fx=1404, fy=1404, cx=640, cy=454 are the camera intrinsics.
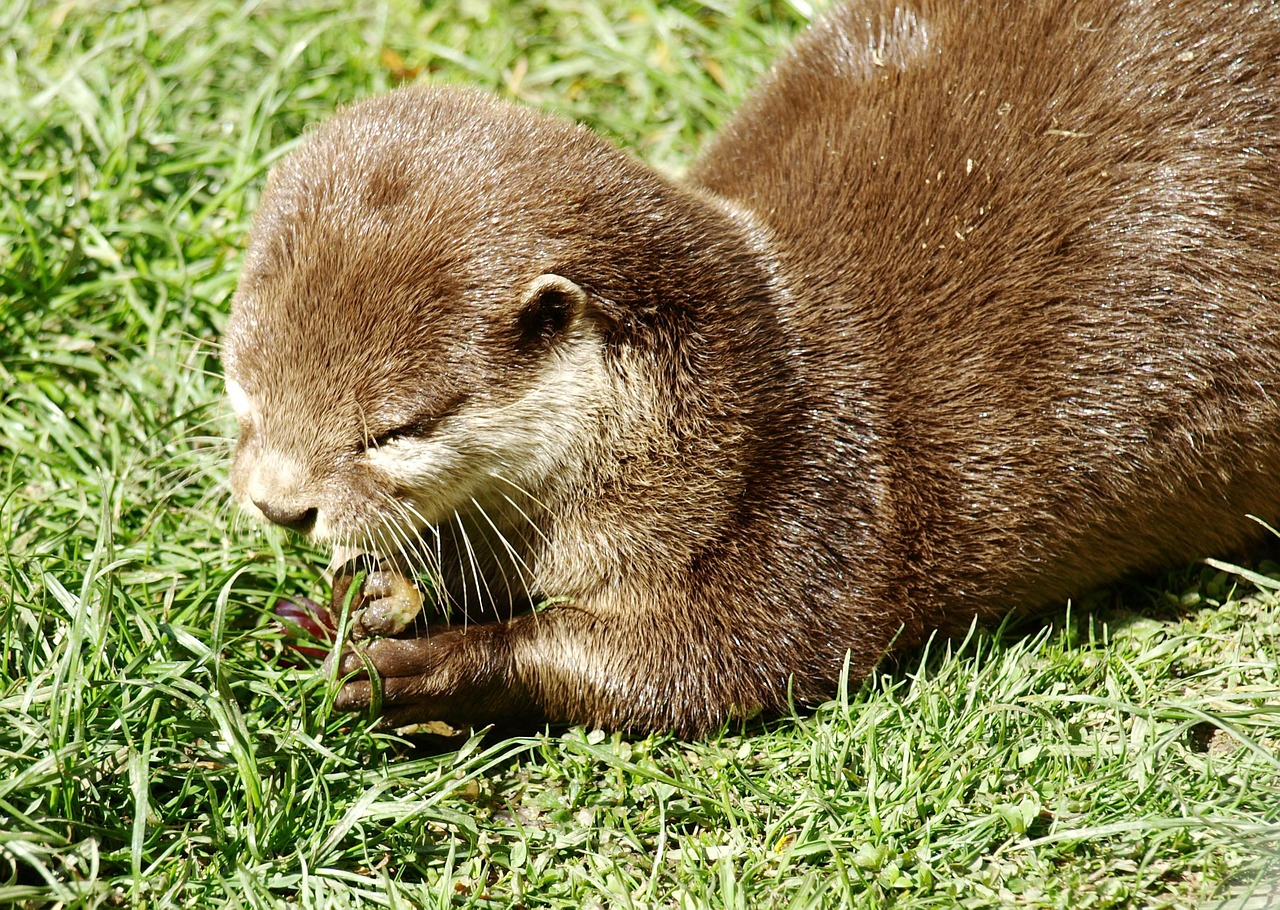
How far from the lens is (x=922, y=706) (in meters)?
2.79

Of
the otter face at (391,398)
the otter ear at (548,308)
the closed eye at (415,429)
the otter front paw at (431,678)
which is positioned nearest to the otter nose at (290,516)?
the otter face at (391,398)

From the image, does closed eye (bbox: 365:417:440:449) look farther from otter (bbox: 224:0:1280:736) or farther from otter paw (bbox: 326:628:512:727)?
otter paw (bbox: 326:628:512:727)

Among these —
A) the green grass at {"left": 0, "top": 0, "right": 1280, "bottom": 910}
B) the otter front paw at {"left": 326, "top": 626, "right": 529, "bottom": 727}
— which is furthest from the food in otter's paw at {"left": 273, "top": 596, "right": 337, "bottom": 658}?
the otter front paw at {"left": 326, "top": 626, "right": 529, "bottom": 727}

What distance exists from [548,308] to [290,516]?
0.62 meters

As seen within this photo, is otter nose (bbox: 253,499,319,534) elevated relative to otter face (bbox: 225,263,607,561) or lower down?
lower down

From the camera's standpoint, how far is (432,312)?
8.30 feet

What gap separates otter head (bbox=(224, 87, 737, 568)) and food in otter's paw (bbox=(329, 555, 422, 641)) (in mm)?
174

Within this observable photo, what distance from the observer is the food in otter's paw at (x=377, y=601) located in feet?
9.32

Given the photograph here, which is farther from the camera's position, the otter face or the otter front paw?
the otter front paw

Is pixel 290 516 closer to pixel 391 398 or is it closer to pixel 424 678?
pixel 391 398

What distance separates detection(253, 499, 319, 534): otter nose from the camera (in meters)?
2.59

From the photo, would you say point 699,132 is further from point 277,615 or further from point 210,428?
point 277,615

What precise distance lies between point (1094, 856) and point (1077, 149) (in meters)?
1.41

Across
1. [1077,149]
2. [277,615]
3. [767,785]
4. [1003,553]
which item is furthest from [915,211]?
[277,615]
